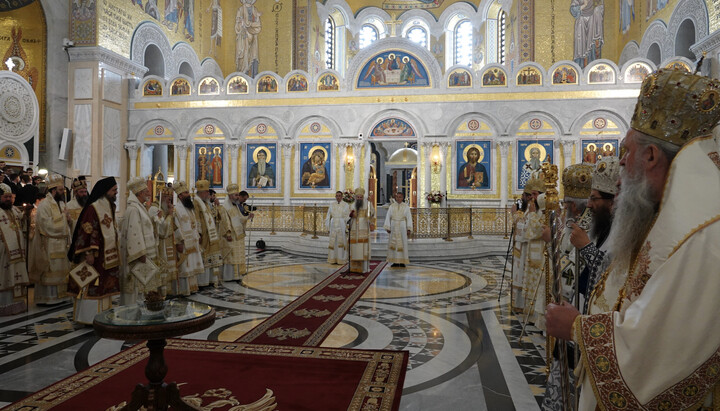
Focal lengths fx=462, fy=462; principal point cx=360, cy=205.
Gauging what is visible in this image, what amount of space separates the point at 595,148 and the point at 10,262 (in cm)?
1584

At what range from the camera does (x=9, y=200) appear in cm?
600

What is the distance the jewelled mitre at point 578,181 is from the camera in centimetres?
323

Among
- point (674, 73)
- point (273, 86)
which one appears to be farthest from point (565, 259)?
point (273, 86)

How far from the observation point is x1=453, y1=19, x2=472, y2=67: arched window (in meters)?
28.1

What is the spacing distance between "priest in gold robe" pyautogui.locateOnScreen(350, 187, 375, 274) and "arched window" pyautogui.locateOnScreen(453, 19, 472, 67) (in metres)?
21.3

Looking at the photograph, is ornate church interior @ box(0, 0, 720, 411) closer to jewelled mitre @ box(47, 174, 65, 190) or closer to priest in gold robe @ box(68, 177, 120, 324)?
jewelled mitre @ box(47, 174, 65, 190)

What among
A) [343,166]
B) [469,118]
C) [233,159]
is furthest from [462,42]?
[233,159]

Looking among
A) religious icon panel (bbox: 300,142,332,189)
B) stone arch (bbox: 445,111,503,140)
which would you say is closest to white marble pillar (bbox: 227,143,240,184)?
religious icon panel (bbox: 300,142,332,189)

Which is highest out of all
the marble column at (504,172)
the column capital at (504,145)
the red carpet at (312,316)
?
the column capital at (504,145)

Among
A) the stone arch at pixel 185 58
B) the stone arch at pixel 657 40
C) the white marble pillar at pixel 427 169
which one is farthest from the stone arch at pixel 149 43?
the stone arch at pixel 657 40

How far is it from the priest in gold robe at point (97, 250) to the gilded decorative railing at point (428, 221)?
7.61m

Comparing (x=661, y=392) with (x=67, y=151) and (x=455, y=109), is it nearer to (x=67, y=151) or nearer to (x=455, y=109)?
(x=455, y=109)

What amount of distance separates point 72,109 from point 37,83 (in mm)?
1439

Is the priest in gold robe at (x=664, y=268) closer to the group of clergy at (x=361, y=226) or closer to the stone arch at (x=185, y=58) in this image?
the group of clergy at (x=361, y=226)
